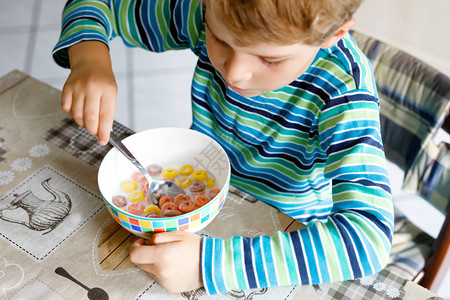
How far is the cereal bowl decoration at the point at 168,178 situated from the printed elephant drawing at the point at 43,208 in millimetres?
72

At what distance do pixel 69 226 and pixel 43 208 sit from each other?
0.05 metres

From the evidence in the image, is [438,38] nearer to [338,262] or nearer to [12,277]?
[338,262]

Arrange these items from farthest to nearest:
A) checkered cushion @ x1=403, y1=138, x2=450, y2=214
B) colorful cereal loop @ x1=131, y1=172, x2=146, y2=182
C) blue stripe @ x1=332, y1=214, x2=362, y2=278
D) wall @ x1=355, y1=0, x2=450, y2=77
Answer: wall @ x1=355, y1=0, x2=450, y2=77
checkered cushion @ x1=403, y1=138, x2=450, y2=214
colorful cereal loop @ x1=131, y1=172, x2=146, y2=182
blue stripe @ x1=332, y1=214, x2=362, y2=278

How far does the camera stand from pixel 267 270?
0.59m

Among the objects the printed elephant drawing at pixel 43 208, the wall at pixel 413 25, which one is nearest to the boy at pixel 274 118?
the printed elephant drawing at pixel 43 208

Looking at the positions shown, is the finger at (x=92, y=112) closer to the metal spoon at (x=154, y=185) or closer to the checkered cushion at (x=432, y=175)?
the metal spoon at (x=154, y=185)

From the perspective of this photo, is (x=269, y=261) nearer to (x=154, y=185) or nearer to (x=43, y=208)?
(x=154, y=185)

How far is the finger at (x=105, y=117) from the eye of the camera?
70 cm

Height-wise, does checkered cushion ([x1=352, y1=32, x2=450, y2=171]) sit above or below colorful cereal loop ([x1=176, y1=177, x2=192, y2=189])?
above

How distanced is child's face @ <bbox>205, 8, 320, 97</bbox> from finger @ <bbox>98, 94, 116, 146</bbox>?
18 centimetres

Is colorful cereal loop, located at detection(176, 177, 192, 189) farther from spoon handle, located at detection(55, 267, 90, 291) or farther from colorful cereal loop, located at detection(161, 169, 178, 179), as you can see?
spoon handle, located at detection(55, 267, 90, 291)

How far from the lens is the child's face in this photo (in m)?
0.56

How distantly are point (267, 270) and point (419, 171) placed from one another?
423 millimetres

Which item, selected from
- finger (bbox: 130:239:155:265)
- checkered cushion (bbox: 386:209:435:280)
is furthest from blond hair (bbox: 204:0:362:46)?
checkered cushion (bbox: 386:209:435:280)
